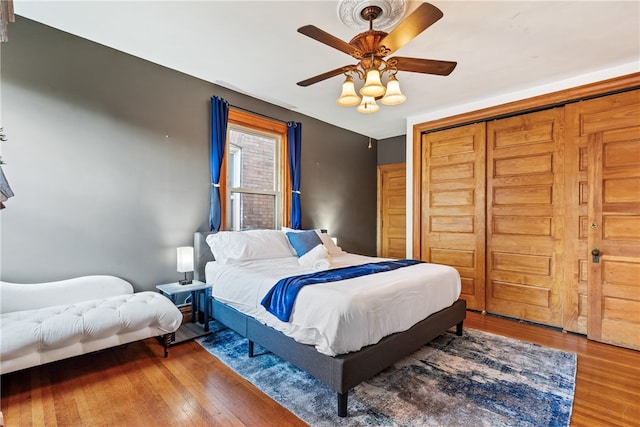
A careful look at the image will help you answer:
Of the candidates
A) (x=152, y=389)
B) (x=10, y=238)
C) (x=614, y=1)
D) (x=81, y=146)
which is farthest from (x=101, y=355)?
(x=614, y=1)

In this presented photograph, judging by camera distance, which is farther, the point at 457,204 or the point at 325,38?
the point at 457,204

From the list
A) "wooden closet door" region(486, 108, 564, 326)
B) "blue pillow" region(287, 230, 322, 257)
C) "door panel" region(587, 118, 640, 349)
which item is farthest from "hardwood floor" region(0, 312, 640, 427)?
"blue pillow" region(287, 230, 322, 257)

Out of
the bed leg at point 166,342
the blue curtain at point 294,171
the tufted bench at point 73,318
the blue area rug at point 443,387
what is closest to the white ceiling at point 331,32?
the blue curtain at point 294,171

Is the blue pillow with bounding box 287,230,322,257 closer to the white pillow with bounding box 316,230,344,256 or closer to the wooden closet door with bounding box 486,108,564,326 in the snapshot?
the white pillow with bounding box 316,230,344,256

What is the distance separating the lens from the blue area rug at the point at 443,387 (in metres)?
1.84

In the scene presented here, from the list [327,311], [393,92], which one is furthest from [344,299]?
[393,92]

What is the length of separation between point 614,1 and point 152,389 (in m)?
4.36

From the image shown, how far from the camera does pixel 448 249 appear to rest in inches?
168

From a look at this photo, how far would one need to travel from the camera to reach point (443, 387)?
216cm

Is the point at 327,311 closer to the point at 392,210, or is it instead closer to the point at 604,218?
the point at 604,218

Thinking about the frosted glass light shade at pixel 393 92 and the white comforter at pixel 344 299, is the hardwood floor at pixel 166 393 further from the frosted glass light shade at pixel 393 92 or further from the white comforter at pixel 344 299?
the frosted glass light shade at pixel 393 92

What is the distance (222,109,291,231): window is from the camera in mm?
3889

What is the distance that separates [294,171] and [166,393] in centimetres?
314

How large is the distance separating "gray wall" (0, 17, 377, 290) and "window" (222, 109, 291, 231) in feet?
1.02
